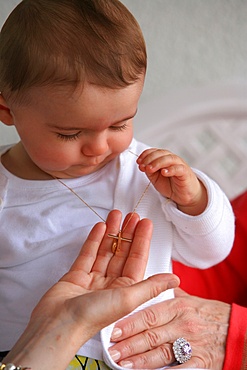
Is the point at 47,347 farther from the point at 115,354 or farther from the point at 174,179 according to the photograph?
the point at 174,179

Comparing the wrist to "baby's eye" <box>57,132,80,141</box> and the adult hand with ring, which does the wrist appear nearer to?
the adult hand with ring

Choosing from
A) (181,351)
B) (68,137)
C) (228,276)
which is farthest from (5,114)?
(228,276)

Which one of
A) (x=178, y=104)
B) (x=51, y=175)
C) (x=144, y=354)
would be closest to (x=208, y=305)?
(x=144, y=354)

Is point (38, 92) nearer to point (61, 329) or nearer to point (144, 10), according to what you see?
point (61, 329)

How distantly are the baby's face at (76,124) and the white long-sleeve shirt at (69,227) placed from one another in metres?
0.08

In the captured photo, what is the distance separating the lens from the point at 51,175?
3.73ft

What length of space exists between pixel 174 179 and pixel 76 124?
197mm

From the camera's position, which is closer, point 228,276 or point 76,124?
point 76,124

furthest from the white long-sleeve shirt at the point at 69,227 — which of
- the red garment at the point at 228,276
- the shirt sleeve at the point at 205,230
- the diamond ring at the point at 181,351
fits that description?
the red garment at the point at 228,276

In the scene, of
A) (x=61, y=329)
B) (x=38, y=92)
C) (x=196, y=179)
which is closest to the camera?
(x=61, y=329)

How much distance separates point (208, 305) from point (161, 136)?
2.00 ft

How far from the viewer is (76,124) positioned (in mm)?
956

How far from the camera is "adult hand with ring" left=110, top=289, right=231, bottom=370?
3.38 ft

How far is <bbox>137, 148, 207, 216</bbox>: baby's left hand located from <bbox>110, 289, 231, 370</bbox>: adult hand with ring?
0.60ft
